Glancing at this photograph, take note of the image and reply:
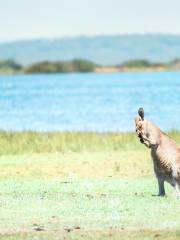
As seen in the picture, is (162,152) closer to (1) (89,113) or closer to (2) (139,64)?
(1) (89,113)

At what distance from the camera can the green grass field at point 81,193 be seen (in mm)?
13055

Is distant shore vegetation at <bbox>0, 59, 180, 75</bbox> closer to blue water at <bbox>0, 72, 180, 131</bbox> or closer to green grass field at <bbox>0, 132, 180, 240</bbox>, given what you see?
blue water at <bbox>0, 72, 180, 131</bbox>

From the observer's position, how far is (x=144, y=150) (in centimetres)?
2598

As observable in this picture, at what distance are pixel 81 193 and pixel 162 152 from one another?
6.15ft

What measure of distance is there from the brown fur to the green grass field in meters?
0.33

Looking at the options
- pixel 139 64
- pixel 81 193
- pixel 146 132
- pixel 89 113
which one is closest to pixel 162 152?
pixel 146 132

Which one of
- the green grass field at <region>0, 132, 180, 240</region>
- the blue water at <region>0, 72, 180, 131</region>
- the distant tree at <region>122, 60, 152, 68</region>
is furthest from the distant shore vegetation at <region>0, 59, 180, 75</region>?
the green grass field at <region>0, 132, 180, 240</region>

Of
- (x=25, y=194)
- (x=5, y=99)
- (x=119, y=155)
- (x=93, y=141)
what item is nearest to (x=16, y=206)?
(x=25, y=194)

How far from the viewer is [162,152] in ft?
50.0

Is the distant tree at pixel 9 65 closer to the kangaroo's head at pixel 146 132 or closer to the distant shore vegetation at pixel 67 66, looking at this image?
the distant shore vegetation at pixel 67 66

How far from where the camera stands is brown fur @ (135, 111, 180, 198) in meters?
15.1

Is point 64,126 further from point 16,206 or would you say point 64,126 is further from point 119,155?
point 16,206

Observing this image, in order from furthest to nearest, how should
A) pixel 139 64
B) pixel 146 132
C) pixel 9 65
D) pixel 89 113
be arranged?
pixel 9 65
pixel 139 64
pixel 89 113
pixel 146 132

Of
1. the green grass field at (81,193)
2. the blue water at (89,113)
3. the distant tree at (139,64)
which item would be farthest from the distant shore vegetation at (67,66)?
the green grass field at (81,193)
